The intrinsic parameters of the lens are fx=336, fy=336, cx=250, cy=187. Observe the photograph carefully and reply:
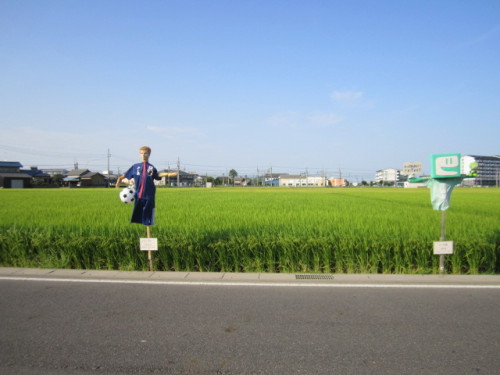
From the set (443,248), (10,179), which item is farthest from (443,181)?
(10,179)

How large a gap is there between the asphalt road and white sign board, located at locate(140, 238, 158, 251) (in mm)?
767

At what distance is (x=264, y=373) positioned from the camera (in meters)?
2.72

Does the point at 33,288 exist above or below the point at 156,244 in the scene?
below

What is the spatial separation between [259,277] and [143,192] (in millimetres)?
2470

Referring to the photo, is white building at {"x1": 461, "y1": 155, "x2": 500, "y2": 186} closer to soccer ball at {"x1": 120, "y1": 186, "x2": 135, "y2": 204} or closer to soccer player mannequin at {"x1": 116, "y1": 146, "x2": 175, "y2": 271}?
soccer player mannequin at {"x1": 116, "y1": 146, "x2": 175, "y2": 271}

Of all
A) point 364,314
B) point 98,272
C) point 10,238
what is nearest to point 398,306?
point 364,314

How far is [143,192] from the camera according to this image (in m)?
5.86

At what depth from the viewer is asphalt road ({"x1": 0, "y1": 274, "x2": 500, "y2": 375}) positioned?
2.84 metres

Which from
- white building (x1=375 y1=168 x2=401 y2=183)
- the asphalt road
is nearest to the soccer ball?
the asphalt road

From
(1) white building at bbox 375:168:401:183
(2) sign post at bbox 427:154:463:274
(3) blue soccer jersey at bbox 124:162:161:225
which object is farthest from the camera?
(1) white building at bbox 375:168:401:183

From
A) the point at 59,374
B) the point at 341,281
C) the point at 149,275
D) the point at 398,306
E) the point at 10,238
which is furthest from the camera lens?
the point at 10,238

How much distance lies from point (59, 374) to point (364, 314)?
3.09 metres

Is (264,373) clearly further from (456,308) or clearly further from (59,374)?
(456,308)

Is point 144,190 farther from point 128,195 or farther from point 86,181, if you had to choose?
point 86,181
